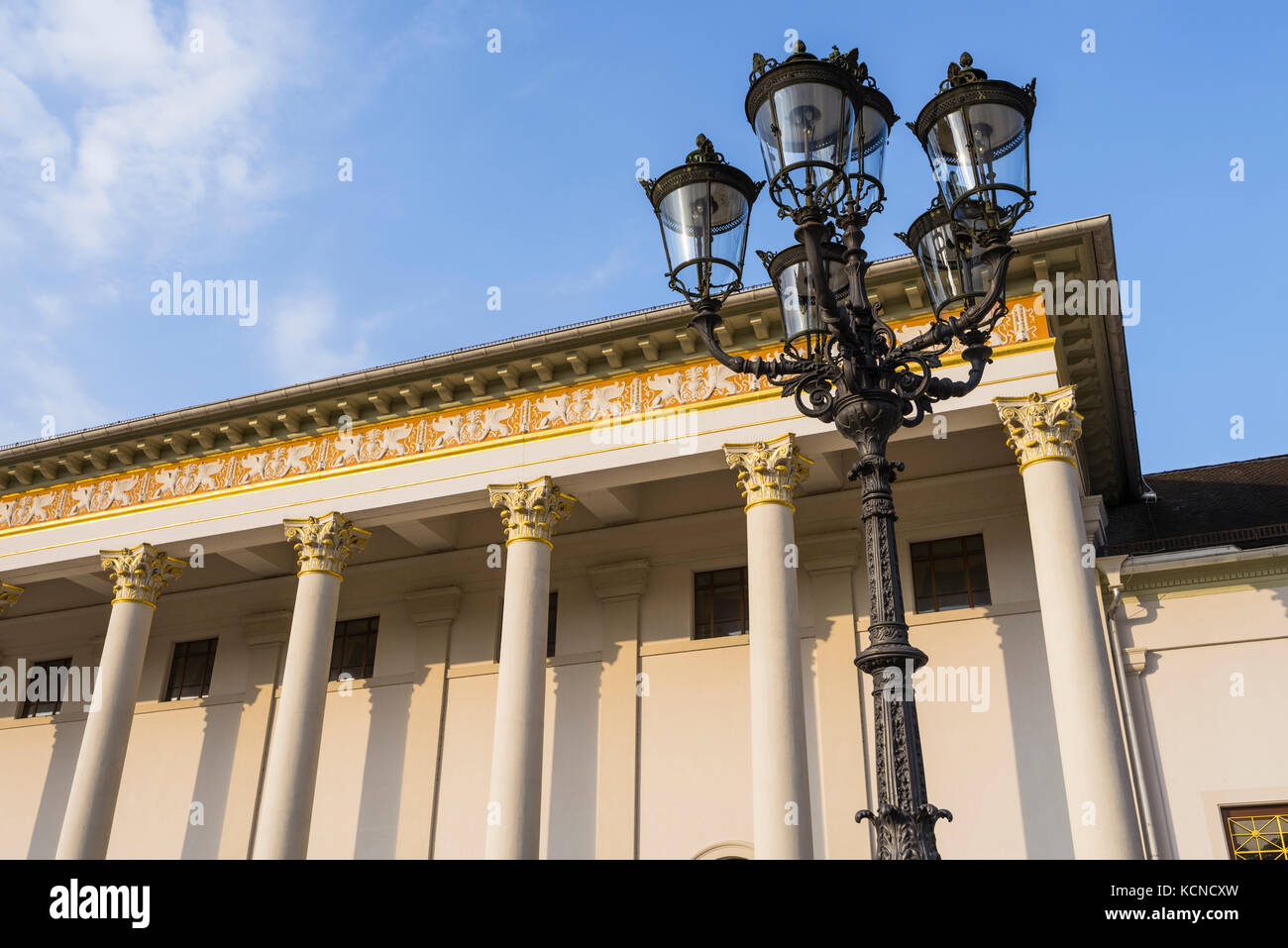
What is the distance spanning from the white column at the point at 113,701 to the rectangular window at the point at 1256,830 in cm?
1529

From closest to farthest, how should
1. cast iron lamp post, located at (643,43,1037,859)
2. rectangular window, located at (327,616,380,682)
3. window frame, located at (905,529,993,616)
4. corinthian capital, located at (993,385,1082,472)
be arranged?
cast iron lamp post, located at (643,43,1037,859), corinthian capital, located at (993,385,1082,472), window frame, located at (905,529,993,616), rectangular window, located at (327,616,380,682)

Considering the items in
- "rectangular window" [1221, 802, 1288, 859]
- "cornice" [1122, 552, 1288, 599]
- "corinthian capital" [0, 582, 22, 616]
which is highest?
"corinthian capital" [0, 582, 22, 616]

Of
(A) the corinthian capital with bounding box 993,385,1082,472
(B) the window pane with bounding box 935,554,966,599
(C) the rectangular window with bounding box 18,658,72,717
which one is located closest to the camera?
(A) the corinthian capital with bounding box 993,385,1082,472

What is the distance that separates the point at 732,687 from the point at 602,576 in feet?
9.89

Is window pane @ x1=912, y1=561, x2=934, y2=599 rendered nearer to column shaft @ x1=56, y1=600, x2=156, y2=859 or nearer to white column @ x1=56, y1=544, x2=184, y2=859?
white column @ x1=56, y1=544, x2=184, y2=859

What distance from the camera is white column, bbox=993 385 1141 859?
1198 cm

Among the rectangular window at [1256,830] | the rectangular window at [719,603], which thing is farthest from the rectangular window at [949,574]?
the rectangular window at [1256,830]

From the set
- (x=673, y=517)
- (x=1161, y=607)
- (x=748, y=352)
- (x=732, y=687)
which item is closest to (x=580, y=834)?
(x=732, y=687)

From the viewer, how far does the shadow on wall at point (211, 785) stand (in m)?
19.7

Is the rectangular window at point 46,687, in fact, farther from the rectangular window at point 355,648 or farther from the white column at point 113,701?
the rectangular window at point 355,648

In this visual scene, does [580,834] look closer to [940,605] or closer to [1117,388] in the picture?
[940,605]

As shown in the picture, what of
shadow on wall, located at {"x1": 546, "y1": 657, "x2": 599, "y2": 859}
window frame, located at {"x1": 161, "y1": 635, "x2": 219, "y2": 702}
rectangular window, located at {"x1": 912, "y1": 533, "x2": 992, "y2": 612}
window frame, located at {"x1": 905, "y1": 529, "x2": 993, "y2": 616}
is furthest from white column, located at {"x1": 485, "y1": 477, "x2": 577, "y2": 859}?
window frame, located at {"x1": 161, "y1": 635, "x2": 219, "y2": 702}

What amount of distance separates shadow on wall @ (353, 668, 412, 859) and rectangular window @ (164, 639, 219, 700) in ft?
12.8

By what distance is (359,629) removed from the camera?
2080 cm
